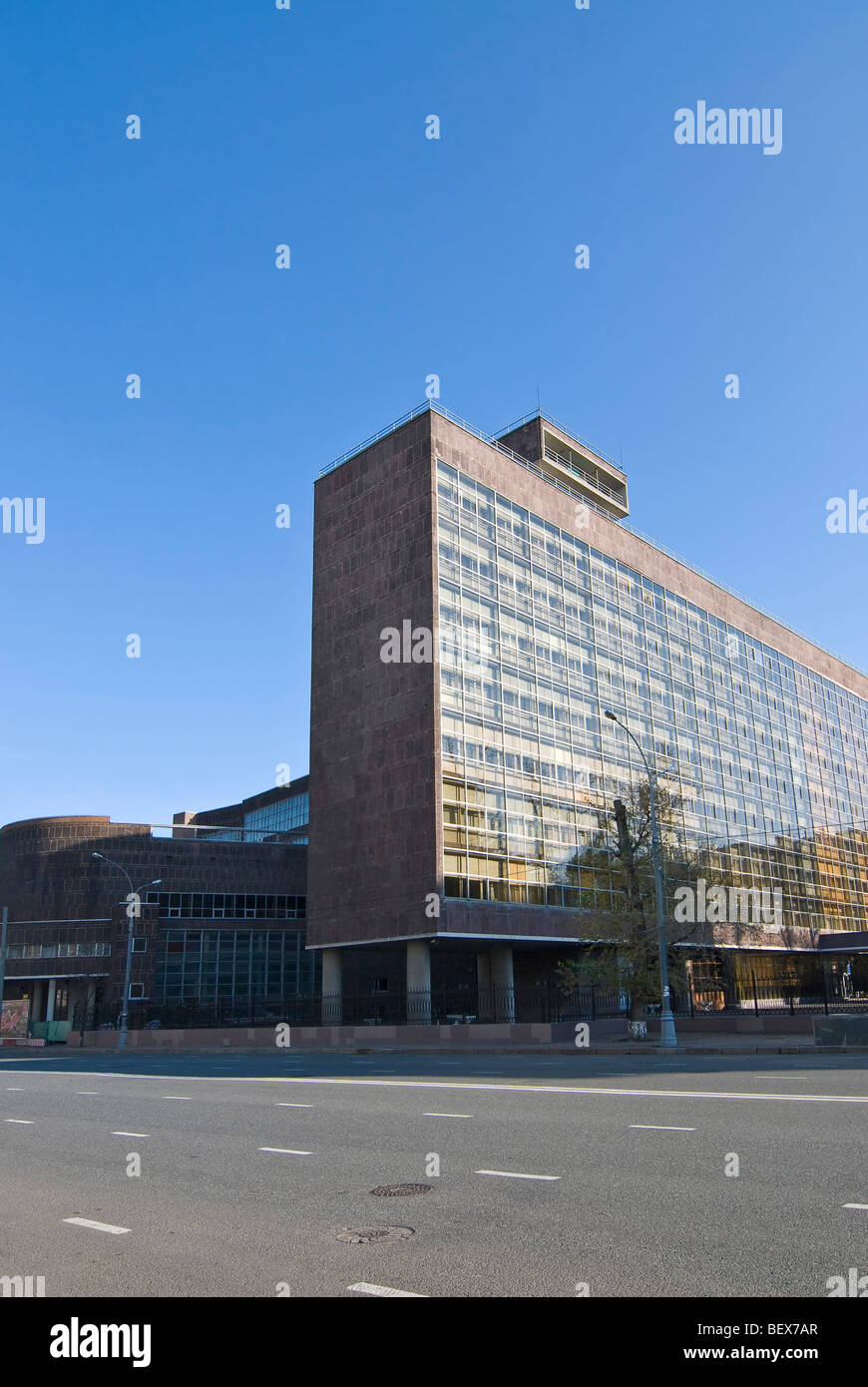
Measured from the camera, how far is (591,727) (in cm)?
6488

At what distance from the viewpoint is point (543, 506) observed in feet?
217

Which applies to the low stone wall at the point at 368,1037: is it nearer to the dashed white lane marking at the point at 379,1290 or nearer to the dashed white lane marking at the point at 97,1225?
the dashed white lane marking at the point at 97,1225

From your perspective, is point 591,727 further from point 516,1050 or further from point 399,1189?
point 399,1189

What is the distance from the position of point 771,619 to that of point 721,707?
1691 centimetres

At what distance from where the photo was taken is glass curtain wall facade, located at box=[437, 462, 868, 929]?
54.8 metres

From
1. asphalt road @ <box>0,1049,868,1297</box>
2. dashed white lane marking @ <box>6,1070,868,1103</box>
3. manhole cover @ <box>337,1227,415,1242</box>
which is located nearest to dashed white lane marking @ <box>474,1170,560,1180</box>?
asphalt road @ <box>0,1049,868,1297</box>

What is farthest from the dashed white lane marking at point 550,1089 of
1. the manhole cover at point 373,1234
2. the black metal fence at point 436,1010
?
the black metal fence at point 436,1010

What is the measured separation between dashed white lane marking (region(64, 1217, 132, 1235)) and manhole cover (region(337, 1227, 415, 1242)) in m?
1.73

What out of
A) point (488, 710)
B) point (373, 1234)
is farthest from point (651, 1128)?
point (488, 710)

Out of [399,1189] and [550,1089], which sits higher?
[399,1189]

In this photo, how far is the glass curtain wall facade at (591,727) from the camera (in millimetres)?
54781

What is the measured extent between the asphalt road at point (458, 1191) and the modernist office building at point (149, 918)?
2313 inches

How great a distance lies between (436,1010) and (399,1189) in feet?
147
